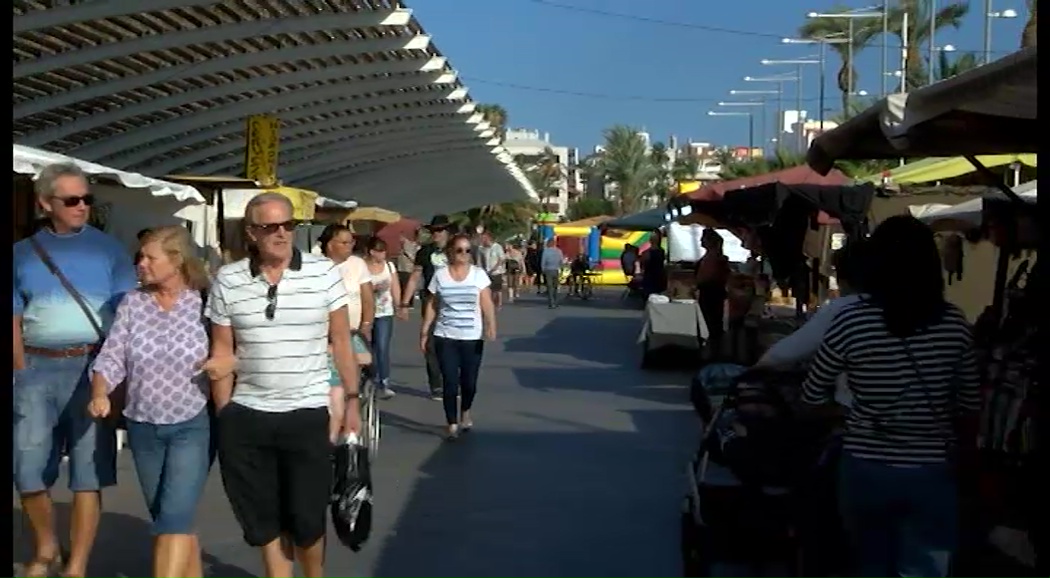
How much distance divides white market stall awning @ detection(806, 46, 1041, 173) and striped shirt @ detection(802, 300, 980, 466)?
0.85m

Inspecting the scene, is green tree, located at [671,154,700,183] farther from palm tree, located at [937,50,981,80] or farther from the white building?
palm tree, located at [937,50,981,80]

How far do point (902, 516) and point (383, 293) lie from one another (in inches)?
382

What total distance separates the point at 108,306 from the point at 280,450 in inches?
41.7

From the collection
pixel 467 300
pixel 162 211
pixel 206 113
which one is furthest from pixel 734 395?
pixel 206 113

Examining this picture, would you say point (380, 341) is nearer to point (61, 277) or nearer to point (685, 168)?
point (61, 277)

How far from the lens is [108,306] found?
6414 millimetres

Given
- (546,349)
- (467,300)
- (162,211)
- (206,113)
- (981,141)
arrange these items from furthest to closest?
(206,113) → (546,349) → (162,211) → (467,300) → (981,141)

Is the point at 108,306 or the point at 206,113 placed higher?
the point at 206,113

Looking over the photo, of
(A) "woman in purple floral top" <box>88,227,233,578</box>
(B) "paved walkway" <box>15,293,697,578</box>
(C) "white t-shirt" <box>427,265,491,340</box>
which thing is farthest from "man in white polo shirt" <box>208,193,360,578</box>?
(C) "white t-shirt" <box>427,265,491,340</box>

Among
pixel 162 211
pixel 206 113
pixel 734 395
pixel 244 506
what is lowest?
pixel 244 506

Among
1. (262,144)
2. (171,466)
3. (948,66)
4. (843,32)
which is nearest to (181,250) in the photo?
(171,466)

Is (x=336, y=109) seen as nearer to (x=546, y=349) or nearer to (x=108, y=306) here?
(x=546, y=349)

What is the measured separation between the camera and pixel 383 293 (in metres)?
14.3

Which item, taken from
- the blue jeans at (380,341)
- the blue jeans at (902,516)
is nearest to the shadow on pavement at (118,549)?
the blue jeans at (902,516)
